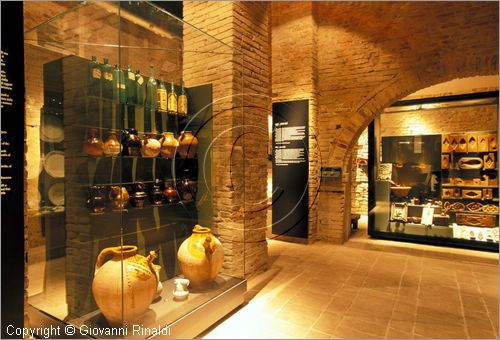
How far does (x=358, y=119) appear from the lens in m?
5.38

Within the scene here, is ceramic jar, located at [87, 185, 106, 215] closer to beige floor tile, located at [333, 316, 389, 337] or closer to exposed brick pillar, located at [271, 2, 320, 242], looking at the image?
beige floor tile, located at [333, 316, 389, 337]

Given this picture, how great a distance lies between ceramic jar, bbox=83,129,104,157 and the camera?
8.66ft

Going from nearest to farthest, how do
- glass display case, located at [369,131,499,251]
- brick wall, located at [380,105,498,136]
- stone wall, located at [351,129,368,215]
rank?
→ glass display case, located at [369,131,499,251]
brick wall, located at [380,105,498,136]
stone wall, located at [351,129,368,215]

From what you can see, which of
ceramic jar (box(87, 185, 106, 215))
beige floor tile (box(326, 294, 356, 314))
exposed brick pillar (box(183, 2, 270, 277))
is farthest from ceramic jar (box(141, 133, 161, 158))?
beige floor tile (box(326, 294, 356, 314))

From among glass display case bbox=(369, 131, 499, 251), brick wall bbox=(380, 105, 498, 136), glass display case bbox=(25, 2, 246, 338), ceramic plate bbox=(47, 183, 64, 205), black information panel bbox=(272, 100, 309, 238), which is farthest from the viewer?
brick wall bbox=(380, 105, 498, 136)

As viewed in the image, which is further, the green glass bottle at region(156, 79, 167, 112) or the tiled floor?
the green glass bottle at region(156, 79, 167, 112)

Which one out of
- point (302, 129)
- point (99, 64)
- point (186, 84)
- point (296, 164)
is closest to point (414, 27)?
point (302, 129)

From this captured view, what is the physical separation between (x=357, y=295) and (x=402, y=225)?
125 inches

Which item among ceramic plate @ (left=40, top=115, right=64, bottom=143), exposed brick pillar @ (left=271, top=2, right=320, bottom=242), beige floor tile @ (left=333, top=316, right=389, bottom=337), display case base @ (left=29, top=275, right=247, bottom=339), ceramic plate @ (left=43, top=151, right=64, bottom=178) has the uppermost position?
exposed brick pillar @ (left=271, top=2, right=320, bottom=242)

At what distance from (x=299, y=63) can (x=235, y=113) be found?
8.98 feet

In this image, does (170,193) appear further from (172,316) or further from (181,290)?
(172,316)

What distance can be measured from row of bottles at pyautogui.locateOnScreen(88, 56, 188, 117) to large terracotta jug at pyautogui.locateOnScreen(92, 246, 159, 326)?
1.29 metres

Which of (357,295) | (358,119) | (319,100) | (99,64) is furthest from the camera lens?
(319,100)

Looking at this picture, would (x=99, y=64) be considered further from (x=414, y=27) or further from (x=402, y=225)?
(x=402, y=225)
